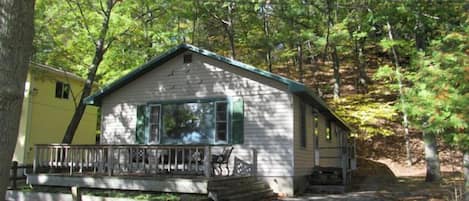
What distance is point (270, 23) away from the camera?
27016 millimetres

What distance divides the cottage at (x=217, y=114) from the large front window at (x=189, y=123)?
0.03m

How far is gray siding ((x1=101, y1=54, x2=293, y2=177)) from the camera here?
12.3 m

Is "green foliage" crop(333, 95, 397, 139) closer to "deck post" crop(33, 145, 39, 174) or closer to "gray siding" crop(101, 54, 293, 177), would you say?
"gray siding" crop(101, 54, 293, 177)

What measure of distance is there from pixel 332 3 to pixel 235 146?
42.9 ft

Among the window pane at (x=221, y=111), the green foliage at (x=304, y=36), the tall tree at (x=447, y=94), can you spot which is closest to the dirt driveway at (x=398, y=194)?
the tall tree at (x=447, y=94)

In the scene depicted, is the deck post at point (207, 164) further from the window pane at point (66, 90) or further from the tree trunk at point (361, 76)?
the tree trunk at point (361, 76)

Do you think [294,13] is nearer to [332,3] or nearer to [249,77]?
[332,3]

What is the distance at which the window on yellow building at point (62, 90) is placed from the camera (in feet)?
65.0

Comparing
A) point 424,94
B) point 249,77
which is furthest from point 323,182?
point 424,94

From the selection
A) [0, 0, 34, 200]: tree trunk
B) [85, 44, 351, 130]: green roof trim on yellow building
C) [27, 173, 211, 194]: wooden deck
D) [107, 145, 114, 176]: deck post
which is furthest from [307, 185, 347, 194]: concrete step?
[0, 0, 34, 200]: tree trunk

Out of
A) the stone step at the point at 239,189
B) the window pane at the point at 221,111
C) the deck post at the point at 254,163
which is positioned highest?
the window pane at the point at 221,111

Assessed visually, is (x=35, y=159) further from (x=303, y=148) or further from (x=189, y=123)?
(x=303, y=148)

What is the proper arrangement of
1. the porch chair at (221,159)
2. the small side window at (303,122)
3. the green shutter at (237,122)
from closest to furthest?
the porch chair at (221,159), the green shutter at (237,122), the small side window at (303,122)

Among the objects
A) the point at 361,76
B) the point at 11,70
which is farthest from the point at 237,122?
the point at 361,76
